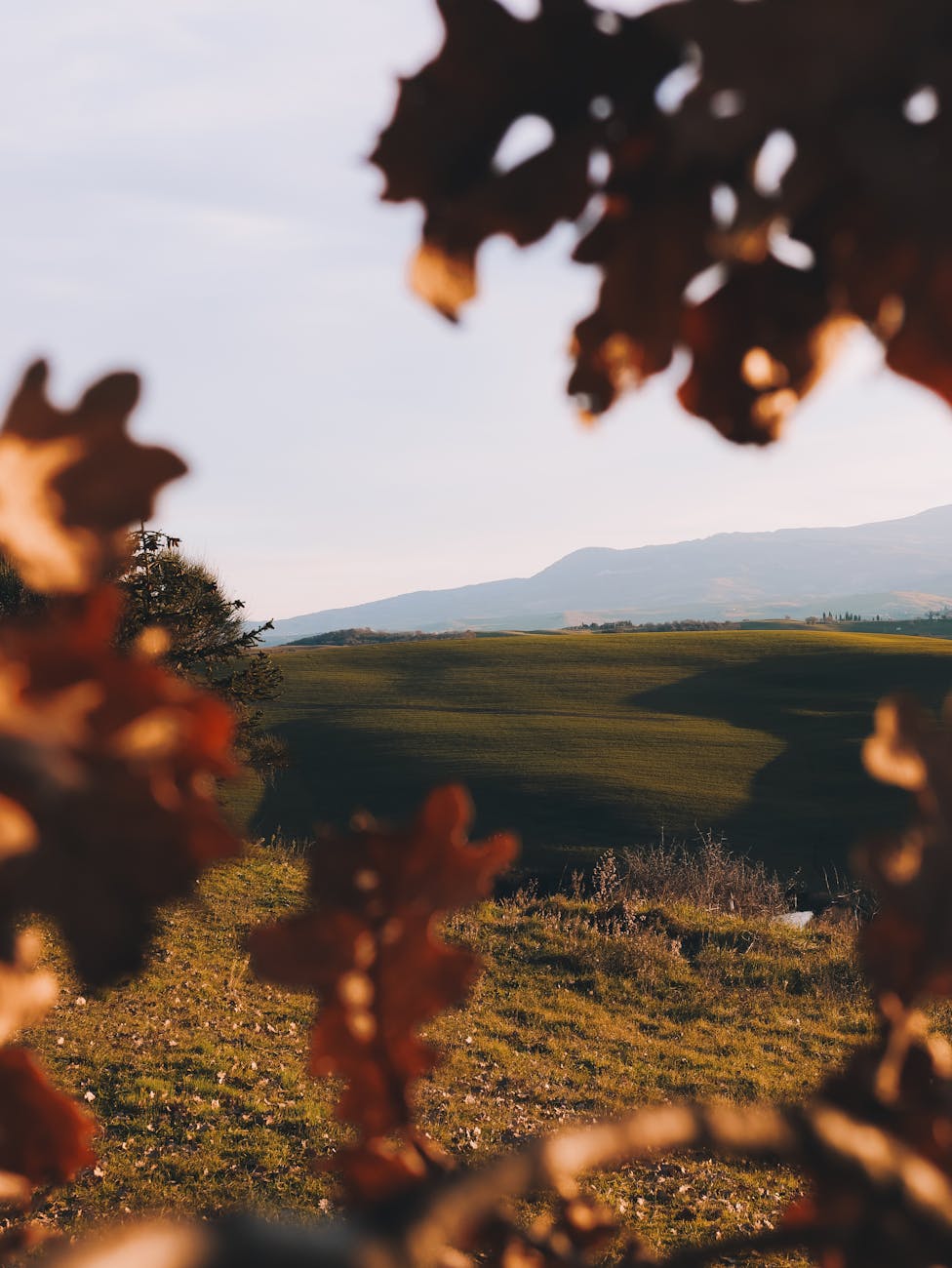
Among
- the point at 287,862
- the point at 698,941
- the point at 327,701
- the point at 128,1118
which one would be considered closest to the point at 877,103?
the point at 128,1118

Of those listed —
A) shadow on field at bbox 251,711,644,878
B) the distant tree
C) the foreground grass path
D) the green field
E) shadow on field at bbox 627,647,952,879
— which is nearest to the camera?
the foreground grass path

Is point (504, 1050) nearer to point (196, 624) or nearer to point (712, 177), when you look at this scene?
point (196, 624)

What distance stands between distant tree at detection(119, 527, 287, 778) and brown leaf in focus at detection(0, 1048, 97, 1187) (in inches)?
470

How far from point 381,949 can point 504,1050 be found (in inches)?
453

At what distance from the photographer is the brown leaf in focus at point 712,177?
20.1 inches

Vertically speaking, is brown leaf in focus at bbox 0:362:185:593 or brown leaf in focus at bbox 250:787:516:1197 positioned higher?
brown leaf in focus at bbox 0:362:185:593

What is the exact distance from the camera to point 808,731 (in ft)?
111

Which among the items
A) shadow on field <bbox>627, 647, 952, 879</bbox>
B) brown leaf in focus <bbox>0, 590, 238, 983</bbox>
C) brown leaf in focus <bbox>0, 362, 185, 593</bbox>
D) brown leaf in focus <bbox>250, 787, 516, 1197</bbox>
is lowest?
shadow on field <bbox>627, 647, 952, 879</bbox>

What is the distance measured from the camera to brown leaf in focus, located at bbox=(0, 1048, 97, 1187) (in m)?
0.71

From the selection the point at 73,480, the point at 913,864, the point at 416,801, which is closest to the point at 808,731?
the point at 416,801

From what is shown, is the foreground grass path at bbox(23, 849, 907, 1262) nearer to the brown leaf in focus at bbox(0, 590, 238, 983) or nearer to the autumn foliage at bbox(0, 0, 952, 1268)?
the autumn foliage at bbox(0, 0, 952, 1268)

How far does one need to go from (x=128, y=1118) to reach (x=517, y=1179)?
9658mm

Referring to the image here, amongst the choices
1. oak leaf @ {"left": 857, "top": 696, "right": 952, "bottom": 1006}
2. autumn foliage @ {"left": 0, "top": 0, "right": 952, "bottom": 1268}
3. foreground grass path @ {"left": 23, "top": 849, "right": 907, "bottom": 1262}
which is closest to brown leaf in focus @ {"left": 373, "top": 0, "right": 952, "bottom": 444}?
autumn foliage @ {"left": 0, "top": 0, "right": 952, "bottom": 1268}

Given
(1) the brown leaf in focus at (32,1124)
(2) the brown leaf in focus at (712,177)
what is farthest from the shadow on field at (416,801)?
(2) the brown leaf in focus at (712,177)
